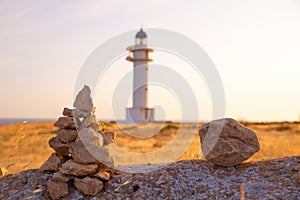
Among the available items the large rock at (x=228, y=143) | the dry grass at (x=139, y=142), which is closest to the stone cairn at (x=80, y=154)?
the large rock at (x=228, y=143)

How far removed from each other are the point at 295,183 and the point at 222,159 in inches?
59.9

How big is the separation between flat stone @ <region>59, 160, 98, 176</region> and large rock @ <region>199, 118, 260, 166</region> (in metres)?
2.54

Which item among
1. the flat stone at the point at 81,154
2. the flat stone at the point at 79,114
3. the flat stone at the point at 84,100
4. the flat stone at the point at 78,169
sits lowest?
the flat stone at the point at 78,169

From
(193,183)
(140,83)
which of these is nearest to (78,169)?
(193,183)

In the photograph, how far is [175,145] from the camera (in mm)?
17547

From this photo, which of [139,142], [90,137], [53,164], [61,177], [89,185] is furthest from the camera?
[139,142]

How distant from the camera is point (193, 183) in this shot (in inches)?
276

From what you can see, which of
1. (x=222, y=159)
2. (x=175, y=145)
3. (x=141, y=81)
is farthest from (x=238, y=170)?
(x=141, y=81)

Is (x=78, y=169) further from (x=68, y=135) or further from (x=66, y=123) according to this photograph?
(x=66, y=123)

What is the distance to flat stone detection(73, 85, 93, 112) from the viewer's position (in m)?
7.72

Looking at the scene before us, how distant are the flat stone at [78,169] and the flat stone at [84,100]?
1.35 metres

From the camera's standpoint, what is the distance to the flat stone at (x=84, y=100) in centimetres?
772

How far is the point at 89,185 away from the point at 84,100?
76.8 inches

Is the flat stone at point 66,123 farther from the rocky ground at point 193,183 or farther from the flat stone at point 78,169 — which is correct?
the rocky ground at point 193,183
